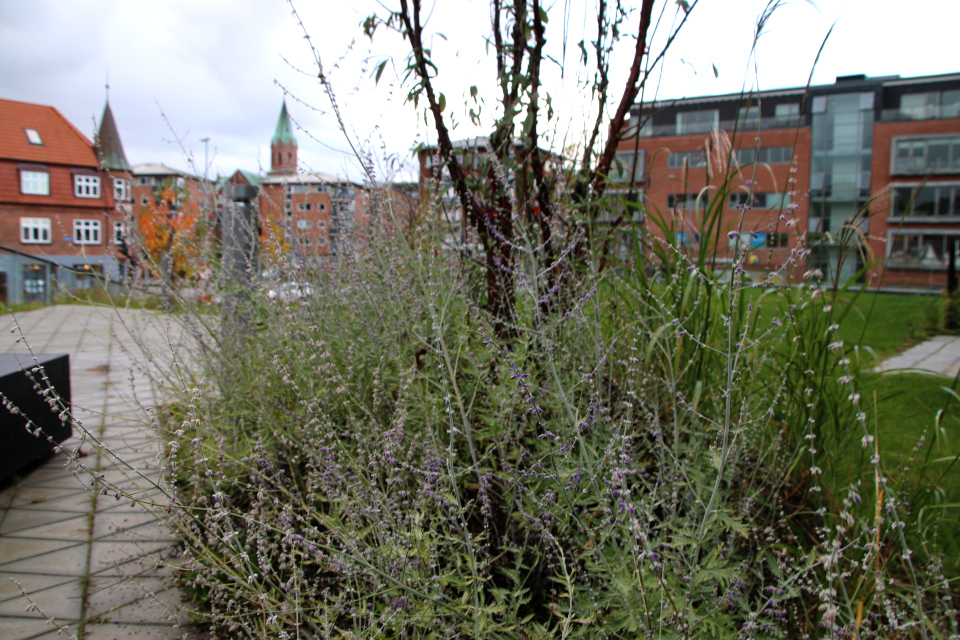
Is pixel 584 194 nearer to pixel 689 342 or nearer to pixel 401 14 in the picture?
pixel 689 342

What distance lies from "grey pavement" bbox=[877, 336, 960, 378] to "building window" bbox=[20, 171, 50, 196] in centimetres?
5083

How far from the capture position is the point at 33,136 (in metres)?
40.6

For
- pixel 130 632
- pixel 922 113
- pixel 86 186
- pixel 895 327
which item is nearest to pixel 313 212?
pixel 130 632

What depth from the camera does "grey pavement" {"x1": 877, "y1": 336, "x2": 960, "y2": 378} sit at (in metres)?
6.39

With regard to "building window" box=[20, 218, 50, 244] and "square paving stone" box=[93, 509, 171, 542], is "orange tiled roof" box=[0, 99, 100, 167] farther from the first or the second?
"square paving stone" box=[93, 509, 171, 542]

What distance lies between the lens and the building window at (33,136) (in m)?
40.5

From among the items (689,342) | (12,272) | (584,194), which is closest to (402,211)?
(584,194)

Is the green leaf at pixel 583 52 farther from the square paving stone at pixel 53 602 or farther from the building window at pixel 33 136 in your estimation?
the building window at pixel 33 136

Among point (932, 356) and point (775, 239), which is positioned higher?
point (775, 239)

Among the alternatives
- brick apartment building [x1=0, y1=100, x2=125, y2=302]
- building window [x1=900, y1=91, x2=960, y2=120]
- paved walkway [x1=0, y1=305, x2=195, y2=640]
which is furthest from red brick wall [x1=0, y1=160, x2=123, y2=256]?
building window [x1=900, y1=91, x2=960, y2=120]

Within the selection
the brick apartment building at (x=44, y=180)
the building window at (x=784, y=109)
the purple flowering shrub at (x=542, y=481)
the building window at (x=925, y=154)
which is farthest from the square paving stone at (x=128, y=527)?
the building window at (x=784, y=109)

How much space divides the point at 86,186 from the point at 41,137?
163 inches

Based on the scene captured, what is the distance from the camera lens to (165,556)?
7.63 ft

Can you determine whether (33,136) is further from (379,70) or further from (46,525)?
(379,70)
